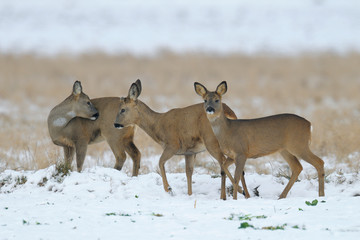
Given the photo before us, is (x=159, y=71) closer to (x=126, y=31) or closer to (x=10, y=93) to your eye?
(x=10, y=93)

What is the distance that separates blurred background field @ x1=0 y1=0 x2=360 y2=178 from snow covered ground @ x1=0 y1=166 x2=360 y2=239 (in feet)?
3.14

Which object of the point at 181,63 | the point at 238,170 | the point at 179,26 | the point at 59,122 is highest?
the point at 179,26

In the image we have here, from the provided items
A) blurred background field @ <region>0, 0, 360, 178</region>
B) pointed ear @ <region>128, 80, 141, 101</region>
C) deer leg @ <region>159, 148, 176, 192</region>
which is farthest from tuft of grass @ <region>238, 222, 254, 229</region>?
pointed ear @ <region>128, 80, 141, 101</region>

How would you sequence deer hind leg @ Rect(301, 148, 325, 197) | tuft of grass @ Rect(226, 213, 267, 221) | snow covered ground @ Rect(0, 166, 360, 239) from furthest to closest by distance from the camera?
1. deer hind leg @ Rect(301, 148, 325, 197)
2. tuft of grass @ Rect(226, 213, 267, 221)
3. snow covered ground @ Rect(0, 166, 360, 239)

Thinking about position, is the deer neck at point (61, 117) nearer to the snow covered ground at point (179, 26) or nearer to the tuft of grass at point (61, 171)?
the tuft of grass at point (61, 171)

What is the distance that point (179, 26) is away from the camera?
40656 mm

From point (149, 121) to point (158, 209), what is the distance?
2801 millimetres

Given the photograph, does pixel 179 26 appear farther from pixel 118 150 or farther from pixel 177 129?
pixel 177 129

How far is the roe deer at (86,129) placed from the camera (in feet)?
36.9

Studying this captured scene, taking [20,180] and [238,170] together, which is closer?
[238,170]

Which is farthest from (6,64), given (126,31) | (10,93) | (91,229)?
(91,229)

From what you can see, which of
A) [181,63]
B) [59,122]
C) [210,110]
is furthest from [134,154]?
[181,63]

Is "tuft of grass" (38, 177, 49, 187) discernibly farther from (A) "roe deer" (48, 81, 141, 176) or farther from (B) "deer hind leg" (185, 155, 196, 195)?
(B) "deer hind leg" (185, 155, 196, 195)

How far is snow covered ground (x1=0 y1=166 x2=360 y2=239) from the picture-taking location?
6766 millimetres
